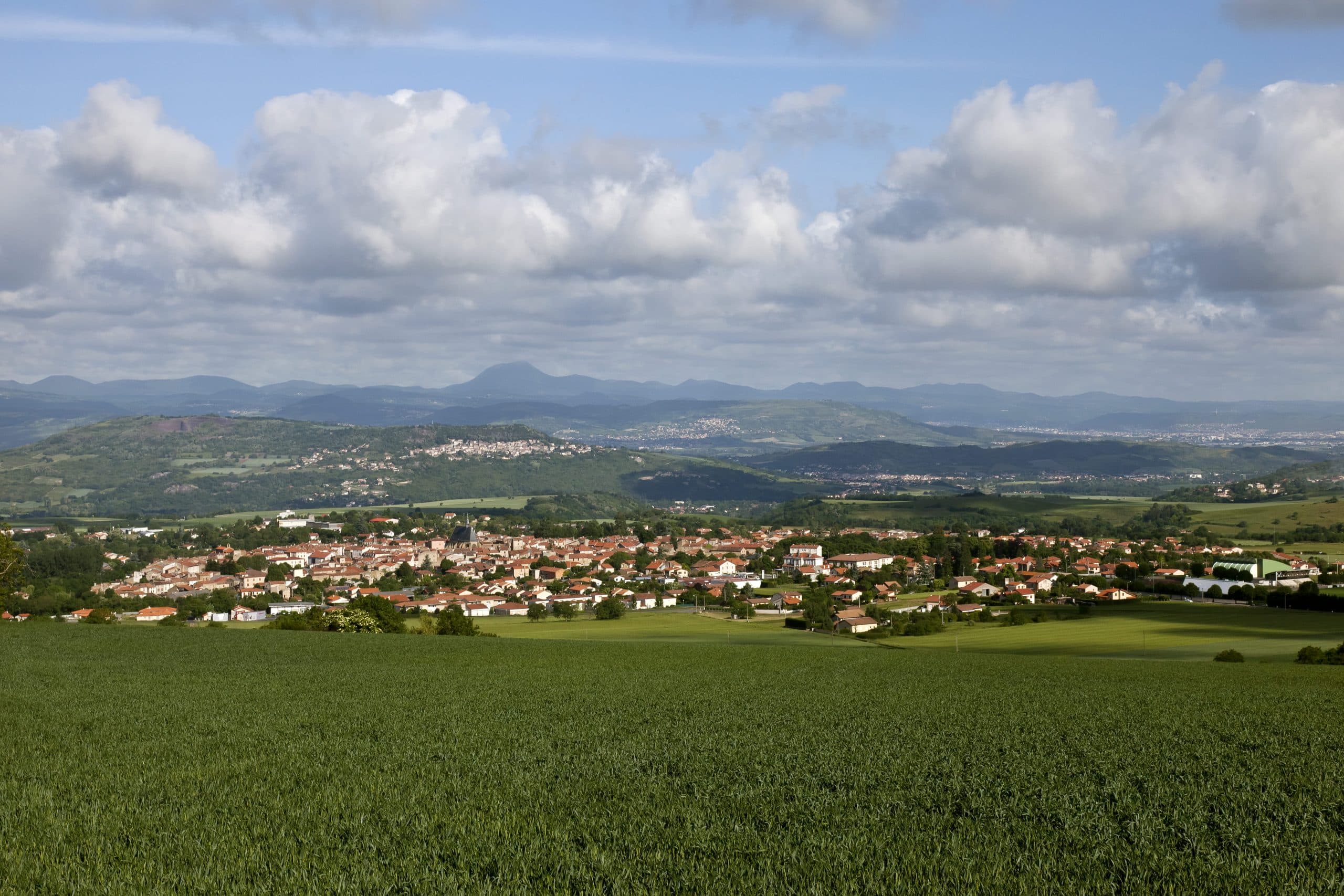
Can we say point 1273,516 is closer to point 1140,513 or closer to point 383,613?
point 1140,513

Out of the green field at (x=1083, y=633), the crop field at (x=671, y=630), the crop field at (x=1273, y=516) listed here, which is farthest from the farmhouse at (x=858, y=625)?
the crop field at (x=1273, y=516)

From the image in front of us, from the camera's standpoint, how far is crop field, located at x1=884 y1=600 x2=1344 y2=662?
A: 47094 millimetres

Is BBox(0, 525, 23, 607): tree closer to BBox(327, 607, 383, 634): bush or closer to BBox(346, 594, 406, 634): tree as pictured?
BBox(327, 607, 383, 634): bush

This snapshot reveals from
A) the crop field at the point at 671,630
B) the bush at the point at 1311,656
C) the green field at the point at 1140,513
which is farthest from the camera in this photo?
the green field at the point at 1140,513

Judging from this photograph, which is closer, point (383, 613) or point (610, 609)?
point (383, 613)

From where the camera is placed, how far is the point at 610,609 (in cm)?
7938

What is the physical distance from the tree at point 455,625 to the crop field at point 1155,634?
80.9 ft

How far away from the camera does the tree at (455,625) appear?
184 ft

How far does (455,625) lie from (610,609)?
24698mm

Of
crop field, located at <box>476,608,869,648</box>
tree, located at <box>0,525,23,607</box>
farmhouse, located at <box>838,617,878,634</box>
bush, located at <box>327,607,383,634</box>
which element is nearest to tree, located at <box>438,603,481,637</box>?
crop field, located at <box>476,608,869,648</box>

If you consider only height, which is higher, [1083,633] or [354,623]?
[1083,633]

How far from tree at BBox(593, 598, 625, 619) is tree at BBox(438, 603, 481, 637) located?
72.9 ft

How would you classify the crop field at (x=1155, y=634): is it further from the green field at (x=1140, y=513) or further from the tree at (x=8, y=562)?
the green field at (x=1140, y=513)

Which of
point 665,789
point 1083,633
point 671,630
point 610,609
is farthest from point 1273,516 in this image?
point 665,789
